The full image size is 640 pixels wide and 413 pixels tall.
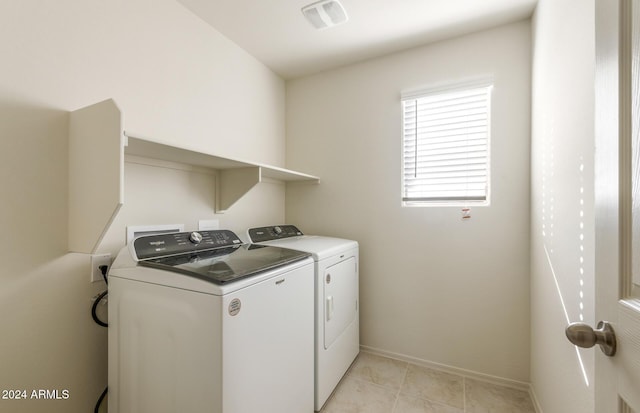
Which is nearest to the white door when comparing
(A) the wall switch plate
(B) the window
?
(B) the window

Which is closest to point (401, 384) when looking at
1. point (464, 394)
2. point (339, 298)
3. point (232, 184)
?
point (464, 394)

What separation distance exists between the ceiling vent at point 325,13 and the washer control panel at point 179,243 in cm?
152

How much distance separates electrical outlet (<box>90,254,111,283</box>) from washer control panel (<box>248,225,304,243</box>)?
82 cm

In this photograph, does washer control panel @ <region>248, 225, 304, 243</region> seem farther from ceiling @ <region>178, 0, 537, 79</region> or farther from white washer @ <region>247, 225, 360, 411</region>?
ceiling @ <region>178, 0, 537, 79</region>

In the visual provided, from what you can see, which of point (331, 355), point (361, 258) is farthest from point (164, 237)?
point (361, 258)

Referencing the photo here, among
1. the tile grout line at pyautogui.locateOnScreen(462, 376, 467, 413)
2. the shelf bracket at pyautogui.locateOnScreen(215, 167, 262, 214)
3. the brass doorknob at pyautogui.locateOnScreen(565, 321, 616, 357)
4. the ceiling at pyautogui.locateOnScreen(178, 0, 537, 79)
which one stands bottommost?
the tile grout line at pyautogui.locateOnScreen(462, 376, 467, 413)

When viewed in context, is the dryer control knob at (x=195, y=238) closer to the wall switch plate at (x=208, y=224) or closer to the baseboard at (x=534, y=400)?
the wall switch plate at (x=208, y=224)

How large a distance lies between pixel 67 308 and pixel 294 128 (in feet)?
6.91

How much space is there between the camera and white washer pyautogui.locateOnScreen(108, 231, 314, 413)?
103 cm

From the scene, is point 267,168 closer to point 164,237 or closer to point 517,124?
point 164,237

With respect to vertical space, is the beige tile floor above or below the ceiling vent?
below

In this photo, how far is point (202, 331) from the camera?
40.7 inches

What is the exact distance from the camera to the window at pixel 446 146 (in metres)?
2.02

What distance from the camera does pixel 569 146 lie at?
1203mm
